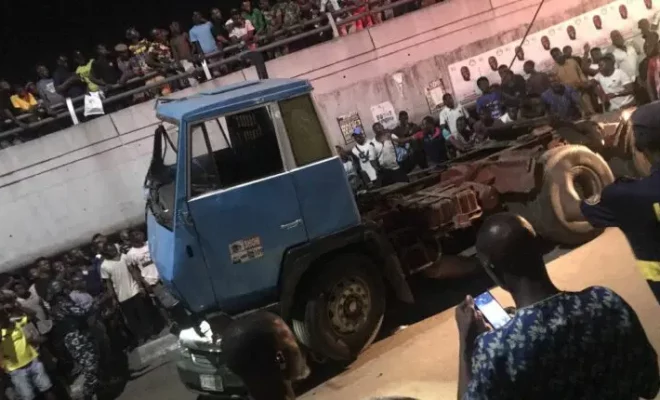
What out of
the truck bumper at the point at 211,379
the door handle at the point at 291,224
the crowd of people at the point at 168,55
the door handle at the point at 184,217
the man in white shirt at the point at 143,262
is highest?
the crowd of people at the point at 168,55

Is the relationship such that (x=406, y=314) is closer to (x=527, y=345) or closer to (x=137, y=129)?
(x=527, y=345)

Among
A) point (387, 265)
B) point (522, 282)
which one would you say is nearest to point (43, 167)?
point (387, 265)


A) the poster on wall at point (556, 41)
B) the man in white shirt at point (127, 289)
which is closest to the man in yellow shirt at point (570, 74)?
the poster on wall at point (556, 41)

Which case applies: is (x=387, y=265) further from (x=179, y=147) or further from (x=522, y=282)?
(x=522, y=282)

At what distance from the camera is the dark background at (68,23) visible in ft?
47.7

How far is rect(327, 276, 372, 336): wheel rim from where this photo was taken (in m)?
6.34

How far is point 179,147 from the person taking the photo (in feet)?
19.0

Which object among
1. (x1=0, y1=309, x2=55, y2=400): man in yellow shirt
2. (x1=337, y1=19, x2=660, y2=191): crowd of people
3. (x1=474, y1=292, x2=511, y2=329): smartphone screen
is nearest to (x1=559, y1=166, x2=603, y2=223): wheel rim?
(x1=337, y1=19, x2=660, y2=191): crowd of people

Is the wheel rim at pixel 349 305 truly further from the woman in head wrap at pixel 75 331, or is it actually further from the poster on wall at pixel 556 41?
the poster on wall at pixel 556 41

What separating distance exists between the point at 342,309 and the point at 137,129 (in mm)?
7093

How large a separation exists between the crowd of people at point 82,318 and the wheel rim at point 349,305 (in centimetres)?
137

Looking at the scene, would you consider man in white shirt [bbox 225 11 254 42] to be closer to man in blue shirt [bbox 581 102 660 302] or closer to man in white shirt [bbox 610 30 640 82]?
man in white shirt [bbox 610 30 640 82]

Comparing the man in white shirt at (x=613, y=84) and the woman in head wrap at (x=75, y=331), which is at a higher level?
the man in white shirt at (x=613, y=84)

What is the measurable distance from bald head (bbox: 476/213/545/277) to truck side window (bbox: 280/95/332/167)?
3635 millimetres
